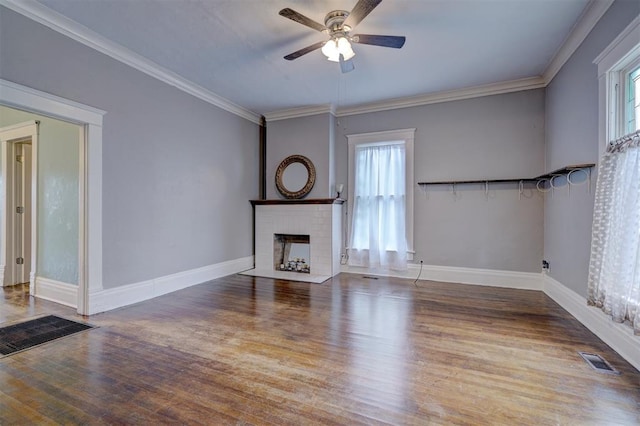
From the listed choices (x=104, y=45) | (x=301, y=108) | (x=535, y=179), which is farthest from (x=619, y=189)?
(x=104, y=45)

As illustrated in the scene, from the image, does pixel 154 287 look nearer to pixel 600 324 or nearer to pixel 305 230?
pixel 305 230

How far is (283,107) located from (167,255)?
10.4 ft

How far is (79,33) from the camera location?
2869 mm

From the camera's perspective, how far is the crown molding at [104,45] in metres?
2.53

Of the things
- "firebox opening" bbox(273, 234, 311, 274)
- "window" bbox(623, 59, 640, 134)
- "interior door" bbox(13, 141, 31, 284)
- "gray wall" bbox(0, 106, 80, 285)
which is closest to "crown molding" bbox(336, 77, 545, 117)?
"window" bbox(623, 59, 640, 134)

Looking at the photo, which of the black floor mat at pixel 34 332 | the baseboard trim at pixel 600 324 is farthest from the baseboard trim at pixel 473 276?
the black floor mat at pixel 34 332

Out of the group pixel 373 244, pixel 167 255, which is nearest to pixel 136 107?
pixel 167 255

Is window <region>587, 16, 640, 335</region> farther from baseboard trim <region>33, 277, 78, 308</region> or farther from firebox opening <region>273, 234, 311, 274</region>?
baseboard trim <region>33, 277, 78, 308</region>

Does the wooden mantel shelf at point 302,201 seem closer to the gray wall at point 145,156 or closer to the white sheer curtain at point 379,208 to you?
the white sheer curtain at point 379,208

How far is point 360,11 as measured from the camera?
7.59 ft

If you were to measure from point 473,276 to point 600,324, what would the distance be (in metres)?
1.87

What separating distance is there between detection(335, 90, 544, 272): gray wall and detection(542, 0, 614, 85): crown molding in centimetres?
61

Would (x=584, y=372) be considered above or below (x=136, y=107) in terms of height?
below

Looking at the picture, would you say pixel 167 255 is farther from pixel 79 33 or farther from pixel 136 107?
pixel 79 33
